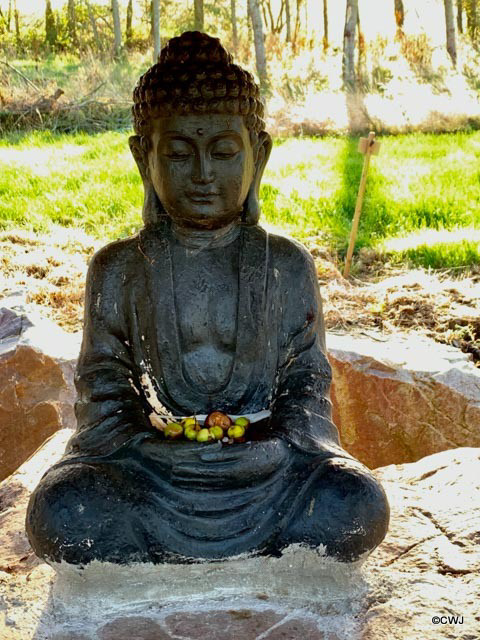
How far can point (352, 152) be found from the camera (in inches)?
335

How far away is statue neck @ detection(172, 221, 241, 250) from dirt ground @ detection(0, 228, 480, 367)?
2177mm

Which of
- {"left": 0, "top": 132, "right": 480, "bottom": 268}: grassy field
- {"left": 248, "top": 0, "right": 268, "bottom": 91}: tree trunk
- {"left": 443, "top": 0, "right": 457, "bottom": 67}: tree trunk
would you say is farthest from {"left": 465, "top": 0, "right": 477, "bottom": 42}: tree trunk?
{"left": 0, "top": 132, "right": 480, "bottom": 268}: grassy field

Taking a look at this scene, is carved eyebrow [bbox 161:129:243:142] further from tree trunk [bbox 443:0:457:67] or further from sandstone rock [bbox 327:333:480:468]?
tree trunk [bbox 443:0:457:67]

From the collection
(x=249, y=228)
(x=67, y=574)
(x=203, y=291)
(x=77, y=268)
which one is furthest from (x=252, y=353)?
(x=77, y=268)

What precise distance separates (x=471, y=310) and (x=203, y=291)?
281 cm

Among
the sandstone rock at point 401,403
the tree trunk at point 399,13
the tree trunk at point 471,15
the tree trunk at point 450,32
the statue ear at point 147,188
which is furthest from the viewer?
the tree trunk at point 471,15

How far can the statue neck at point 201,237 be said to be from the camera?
2.86m

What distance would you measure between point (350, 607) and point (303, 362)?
0.80 meters

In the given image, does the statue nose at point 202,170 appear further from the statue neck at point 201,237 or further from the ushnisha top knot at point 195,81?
the statue neck at point 201,237

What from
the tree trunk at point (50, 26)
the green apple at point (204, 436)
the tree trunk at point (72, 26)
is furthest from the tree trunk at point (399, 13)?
the green apple at point (204, 436)

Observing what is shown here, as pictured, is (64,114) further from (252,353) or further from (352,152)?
(252,353)

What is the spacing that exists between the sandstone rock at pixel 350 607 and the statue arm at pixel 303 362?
44 centimetres

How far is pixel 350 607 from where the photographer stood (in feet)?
8.24

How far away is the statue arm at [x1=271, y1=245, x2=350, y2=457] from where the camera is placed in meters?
2.74
